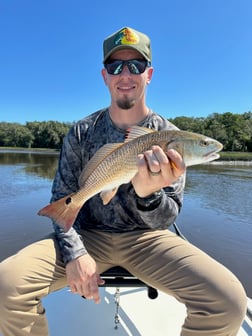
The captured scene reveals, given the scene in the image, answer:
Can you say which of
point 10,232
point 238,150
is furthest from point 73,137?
point 238,150

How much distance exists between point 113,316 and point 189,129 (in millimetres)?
83371

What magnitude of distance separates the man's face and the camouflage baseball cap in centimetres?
5

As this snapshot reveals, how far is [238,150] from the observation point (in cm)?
7225

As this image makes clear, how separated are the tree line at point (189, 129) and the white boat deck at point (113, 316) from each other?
71540 millimetres

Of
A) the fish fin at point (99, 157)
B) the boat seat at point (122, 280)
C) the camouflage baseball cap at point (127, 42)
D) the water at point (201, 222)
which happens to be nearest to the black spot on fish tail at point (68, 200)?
the fish fin at point (99, 157)

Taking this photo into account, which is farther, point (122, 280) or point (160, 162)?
point (122, 280)

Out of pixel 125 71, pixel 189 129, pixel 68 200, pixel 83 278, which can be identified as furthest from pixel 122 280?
pixel 189 129

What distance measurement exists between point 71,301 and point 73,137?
1.67 meters

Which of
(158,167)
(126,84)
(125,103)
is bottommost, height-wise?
(158,167)

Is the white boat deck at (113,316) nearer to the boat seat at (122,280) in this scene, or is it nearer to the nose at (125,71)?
the boat seat at (122,280)

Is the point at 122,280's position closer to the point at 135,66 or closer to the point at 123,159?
the point at 123,159

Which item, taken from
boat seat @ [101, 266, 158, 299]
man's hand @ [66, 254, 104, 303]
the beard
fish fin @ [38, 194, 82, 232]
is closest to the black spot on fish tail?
fish fin @ [38, 194, 82, 232]

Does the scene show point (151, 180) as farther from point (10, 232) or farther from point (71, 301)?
point (10, 232)

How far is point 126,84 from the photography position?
2.63 m
